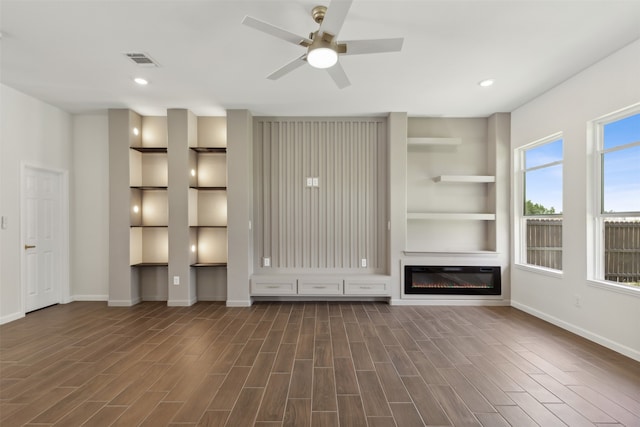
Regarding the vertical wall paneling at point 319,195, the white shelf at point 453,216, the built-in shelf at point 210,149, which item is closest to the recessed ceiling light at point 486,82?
the vertical wall paneling at point 319,195

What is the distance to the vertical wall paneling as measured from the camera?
16.4ft

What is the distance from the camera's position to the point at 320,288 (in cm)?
473

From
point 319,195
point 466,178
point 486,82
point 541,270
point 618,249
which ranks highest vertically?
point 486,82

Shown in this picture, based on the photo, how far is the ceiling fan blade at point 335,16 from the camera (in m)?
1.90

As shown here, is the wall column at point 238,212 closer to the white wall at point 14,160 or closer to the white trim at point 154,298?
the white trim at point 154,298

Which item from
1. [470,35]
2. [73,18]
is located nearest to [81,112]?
[73,18]

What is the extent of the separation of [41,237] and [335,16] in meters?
4.98

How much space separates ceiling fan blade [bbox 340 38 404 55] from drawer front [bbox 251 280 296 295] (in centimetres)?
334

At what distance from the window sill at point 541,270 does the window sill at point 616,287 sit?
446 millimetres

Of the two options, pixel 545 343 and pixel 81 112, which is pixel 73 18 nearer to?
pixel 81 112

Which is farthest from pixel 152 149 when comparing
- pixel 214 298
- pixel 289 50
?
pixel 289 50

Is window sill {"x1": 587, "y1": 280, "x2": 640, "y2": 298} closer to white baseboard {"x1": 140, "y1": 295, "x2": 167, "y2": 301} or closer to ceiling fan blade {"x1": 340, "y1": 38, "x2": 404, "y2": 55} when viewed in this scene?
ceiling fan blade {"x1": 340, "y1": 38, "x2": 404, "y2": 55}

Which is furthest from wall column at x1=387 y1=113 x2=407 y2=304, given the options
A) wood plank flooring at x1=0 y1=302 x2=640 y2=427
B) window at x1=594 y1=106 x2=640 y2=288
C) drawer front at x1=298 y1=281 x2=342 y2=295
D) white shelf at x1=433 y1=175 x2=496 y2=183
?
window at x1=594 y1=106 x2=640 y2=288

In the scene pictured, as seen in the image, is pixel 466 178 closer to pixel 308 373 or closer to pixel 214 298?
pixel 308 373
